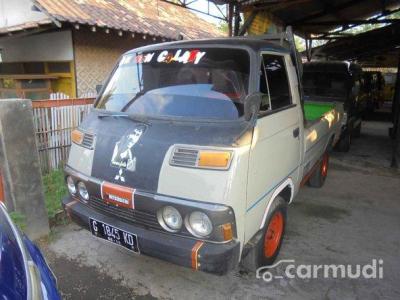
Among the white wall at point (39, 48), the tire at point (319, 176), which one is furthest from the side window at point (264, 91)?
the white wall at point (39, 48)

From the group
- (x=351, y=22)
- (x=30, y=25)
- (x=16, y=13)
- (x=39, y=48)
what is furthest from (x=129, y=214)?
(x=351, y=22)

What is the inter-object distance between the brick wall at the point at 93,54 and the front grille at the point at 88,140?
14.3 feet

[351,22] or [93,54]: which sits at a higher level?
[351,22]

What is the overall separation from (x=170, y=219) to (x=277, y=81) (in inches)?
65.3

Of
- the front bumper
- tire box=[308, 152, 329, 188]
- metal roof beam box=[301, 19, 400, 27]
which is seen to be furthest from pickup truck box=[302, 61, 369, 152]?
the front bumper

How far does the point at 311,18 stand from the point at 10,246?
11.6m

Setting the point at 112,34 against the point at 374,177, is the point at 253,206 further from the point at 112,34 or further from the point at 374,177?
the point at 112,34

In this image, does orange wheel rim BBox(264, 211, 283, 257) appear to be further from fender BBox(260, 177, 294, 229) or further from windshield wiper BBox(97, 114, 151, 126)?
windshield wiper BBox(97, 114, 151, 126)

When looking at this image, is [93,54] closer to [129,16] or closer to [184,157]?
[129,16]

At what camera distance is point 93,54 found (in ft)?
24.5

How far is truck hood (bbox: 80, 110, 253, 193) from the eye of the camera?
250 centimetres

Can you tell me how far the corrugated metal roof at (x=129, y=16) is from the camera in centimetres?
642

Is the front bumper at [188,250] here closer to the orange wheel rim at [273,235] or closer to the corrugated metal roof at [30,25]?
the orange wheel rim at [273,235]

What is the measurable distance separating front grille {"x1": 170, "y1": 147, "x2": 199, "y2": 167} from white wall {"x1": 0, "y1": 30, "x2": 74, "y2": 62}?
18.1 ft
